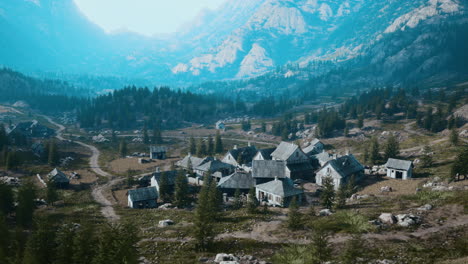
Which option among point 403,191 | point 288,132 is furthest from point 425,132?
point 403,191

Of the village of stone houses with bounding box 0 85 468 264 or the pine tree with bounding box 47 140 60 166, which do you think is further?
the pine tree with bounding box 47 140 60 166

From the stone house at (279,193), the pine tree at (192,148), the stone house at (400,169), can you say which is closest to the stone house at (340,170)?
the stone house at (400,169)

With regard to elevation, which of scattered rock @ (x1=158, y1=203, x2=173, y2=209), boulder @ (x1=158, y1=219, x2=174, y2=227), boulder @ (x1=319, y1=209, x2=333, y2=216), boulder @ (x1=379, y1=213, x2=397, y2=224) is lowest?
scattered rock @ (x1=158, y1=203, x2=173, y2=209)

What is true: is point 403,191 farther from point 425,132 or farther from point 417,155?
point 425,132

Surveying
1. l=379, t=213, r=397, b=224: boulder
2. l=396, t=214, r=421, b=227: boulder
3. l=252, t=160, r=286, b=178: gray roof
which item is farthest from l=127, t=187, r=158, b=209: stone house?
l=396, t=214, r=421, b=227: boulder

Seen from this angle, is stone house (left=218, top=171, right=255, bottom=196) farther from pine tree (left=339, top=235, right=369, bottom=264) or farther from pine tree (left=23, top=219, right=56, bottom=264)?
pine tree (left=23, top=219, right=56, bottom=264)

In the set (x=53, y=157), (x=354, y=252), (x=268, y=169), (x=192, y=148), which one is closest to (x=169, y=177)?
(x=268, y=169)

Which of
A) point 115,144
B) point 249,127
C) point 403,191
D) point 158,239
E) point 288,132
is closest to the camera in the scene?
point 158,239
